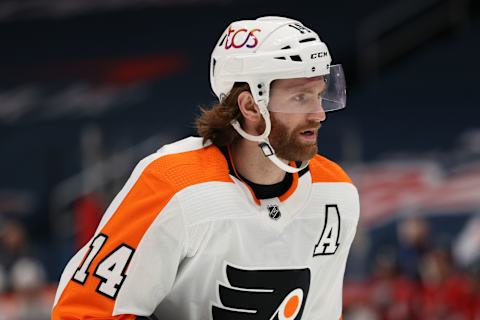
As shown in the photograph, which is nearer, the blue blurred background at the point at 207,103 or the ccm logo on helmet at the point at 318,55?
the ccm logo on helmet at the point at 318,55

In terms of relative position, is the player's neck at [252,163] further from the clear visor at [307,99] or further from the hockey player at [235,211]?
the clear visor at [307,99]

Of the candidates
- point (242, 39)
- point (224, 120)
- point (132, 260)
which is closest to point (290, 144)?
point (224, 120)

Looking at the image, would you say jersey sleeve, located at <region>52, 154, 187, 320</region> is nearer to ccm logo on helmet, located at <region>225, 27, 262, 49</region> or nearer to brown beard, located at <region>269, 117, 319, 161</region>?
brown beard, located at <region>269, 117, 319, 161</region>

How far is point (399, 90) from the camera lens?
916 centimetres

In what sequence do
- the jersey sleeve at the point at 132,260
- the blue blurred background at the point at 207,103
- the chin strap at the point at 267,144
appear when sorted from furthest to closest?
1. the blue blurred background at the point at 207,103
2. the chin strap at the point at 267,144
3. the jersey sleeve at the point at 132,260

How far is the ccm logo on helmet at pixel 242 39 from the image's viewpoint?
257cm

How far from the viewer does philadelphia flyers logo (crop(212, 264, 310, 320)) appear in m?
2.55

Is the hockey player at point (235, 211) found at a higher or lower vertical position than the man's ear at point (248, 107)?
lower

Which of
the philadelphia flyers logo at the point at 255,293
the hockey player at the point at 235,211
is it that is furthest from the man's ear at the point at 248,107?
the philadelphia flyers logo at the point at 255,293

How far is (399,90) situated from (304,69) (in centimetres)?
674

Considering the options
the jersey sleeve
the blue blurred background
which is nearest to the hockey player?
the jersey sleeve

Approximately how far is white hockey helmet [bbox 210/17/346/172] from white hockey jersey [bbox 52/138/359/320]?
13 centimetres

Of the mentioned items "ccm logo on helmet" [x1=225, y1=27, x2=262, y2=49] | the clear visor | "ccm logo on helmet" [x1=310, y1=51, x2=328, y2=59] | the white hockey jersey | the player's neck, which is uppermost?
"ccm logo on helmet" [x1=225, y1=27, x2=262, y2=49]

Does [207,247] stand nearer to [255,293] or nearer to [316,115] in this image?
[255,293]
